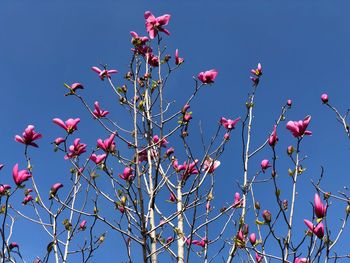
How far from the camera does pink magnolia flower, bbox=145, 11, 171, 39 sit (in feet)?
11.8

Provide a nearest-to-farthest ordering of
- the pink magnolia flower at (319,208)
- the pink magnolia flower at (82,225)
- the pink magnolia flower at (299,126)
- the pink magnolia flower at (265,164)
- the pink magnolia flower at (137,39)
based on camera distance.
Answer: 1. the pink magnolia flower at (319,208)
2. the pink magnolia flower at (299,126)
3. the pink magnolia flower at (137,39)
4. the pink magnolia flower at (265,164)
5. the pink magnolia flower at (82,225)

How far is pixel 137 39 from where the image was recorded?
3.61m

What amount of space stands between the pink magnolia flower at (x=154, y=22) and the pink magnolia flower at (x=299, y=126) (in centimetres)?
152

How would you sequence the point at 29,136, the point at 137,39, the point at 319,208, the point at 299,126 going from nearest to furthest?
the point at 319,208
the point at 299,126
the point at 29,136
the point at 137,39

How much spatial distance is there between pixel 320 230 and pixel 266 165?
1772 millimetres

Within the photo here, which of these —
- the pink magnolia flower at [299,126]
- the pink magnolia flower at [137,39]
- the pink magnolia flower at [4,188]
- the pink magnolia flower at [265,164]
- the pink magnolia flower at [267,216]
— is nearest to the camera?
the pink magnolia flower at [267,216]

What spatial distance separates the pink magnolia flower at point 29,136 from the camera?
126 inches

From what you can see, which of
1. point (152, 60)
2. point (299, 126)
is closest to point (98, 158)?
point (152, 60)

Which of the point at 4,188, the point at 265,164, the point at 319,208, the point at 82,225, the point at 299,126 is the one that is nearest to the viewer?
the point at 319,208

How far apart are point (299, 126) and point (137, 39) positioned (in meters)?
1.66

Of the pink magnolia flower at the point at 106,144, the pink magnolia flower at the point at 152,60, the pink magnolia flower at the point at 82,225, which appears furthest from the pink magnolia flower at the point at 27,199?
the pink magnolia flower at the point at 152,60

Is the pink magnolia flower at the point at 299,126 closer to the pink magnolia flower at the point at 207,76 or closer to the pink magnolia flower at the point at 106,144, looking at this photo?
the pink magnolia flower at the point at 207,76

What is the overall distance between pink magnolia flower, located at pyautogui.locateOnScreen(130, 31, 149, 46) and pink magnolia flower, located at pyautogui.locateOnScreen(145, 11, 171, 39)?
0.07 metres

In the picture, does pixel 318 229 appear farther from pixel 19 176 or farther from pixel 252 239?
pixel 19 176
